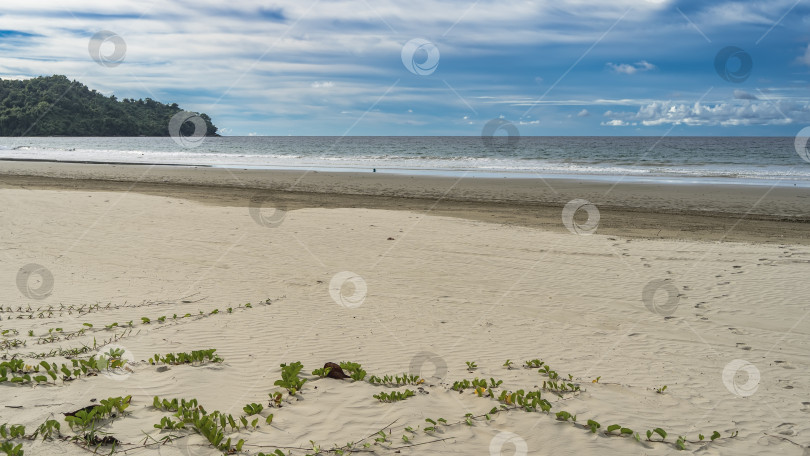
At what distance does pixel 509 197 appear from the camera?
2416 centimetres

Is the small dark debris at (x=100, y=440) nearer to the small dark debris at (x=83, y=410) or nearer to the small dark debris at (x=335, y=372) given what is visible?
the small dark debris at (x=83, y=410)

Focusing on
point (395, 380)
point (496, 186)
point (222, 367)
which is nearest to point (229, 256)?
point (222, 367)

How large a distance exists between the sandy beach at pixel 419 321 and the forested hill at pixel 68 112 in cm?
11454

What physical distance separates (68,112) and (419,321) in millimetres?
141618

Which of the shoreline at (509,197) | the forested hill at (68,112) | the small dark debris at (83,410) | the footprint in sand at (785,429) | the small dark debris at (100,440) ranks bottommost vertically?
the small dark debris at (100,440)

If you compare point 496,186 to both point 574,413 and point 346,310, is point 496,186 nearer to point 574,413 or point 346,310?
point 346,310

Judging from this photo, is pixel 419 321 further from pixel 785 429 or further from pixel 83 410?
pixel 83 410

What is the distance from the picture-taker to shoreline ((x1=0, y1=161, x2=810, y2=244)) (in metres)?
16.9

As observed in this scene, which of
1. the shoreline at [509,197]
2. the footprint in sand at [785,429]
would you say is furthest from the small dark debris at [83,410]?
the shoreline at [509,197]

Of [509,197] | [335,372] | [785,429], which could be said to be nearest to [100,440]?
[335,372]

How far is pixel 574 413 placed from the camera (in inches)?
200

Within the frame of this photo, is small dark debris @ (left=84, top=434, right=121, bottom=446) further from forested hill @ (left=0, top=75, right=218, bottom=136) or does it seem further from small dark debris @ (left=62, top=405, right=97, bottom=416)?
forested hill @ (left=0, top=75, right=218, bottom=136)

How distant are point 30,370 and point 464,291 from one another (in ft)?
21.4

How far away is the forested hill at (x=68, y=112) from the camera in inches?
4333
